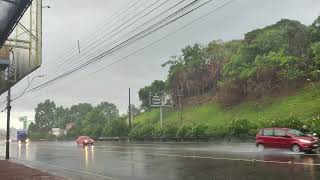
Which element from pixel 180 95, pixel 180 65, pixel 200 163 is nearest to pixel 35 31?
pixel 200 163

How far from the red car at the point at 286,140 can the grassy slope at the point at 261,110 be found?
2828 cm

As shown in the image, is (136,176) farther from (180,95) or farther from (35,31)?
(180,95)

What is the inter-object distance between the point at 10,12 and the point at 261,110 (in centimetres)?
6218

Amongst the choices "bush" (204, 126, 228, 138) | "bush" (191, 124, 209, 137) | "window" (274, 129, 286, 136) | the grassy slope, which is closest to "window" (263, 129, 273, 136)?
"window" (274, 129, 286, 136)

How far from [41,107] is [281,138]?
177 m

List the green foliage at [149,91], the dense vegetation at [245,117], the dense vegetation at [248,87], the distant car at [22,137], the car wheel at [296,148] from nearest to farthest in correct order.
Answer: the car wheel at [296,148] < the dense vegetation at [245,117] < the dense vegetation at [248,87] < the distant car at [22,137] < the green foliage at [149,91]

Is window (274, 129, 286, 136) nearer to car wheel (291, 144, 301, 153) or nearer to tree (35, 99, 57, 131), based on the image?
car wheel (291, 144, 301, 153)

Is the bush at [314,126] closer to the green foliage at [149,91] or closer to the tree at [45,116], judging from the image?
the green foliage at [149,91]

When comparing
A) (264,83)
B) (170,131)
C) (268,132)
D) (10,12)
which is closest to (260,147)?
(268,132)

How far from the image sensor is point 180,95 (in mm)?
101812

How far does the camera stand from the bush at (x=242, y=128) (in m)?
Result: 49.7

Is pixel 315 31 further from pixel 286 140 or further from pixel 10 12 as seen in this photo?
pixel 10 12

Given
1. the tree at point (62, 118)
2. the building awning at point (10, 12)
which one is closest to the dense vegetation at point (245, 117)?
the building awning at point (10, 12)

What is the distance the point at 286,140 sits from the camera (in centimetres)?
2997
